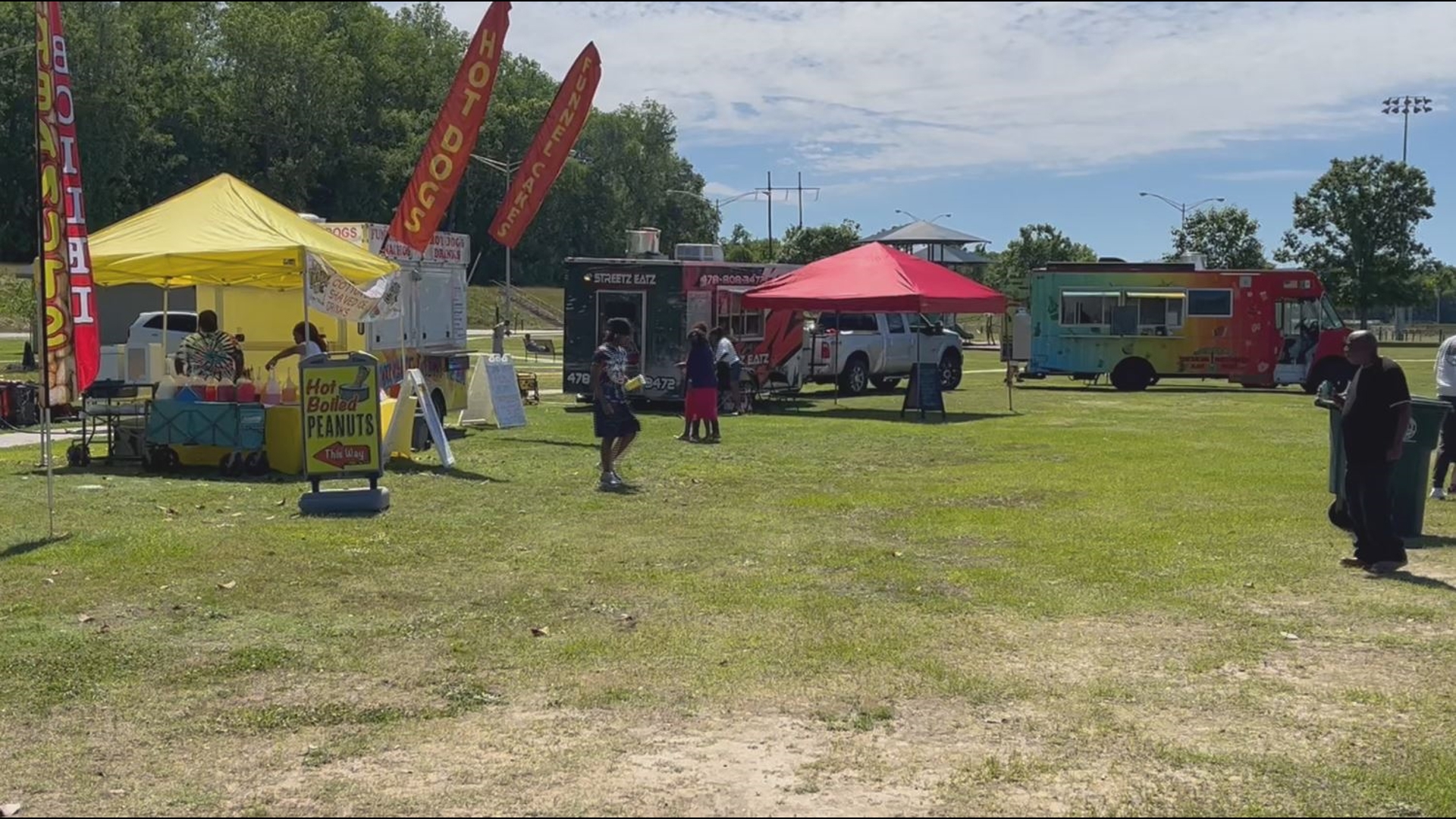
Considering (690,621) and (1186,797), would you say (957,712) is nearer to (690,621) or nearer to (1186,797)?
(1186,797)

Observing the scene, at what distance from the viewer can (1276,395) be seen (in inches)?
1072

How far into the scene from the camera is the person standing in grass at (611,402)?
12.7 m

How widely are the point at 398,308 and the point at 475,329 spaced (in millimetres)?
53063

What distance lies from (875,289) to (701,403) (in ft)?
15.8

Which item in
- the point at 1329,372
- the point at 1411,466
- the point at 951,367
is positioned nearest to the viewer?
the point at 1411,466

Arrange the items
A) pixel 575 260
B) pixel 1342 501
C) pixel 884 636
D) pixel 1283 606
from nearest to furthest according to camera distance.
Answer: pixel 884 636
pixel 1283 606
pixel 1342 501
pixel 575 260

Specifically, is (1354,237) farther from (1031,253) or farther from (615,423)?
(615,423)

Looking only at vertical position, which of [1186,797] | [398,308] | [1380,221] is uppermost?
[1380,221]

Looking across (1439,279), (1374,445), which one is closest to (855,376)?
(1374,445)

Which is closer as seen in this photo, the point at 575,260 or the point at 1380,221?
the point at 575,260

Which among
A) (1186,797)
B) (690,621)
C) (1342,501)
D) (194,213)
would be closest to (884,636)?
(690,621)

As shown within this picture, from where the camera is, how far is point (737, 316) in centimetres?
2305

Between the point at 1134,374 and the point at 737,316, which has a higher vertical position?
the point at 737,316

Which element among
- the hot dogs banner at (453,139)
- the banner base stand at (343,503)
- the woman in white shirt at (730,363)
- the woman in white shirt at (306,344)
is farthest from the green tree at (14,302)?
the banner base stand at (343,503)
